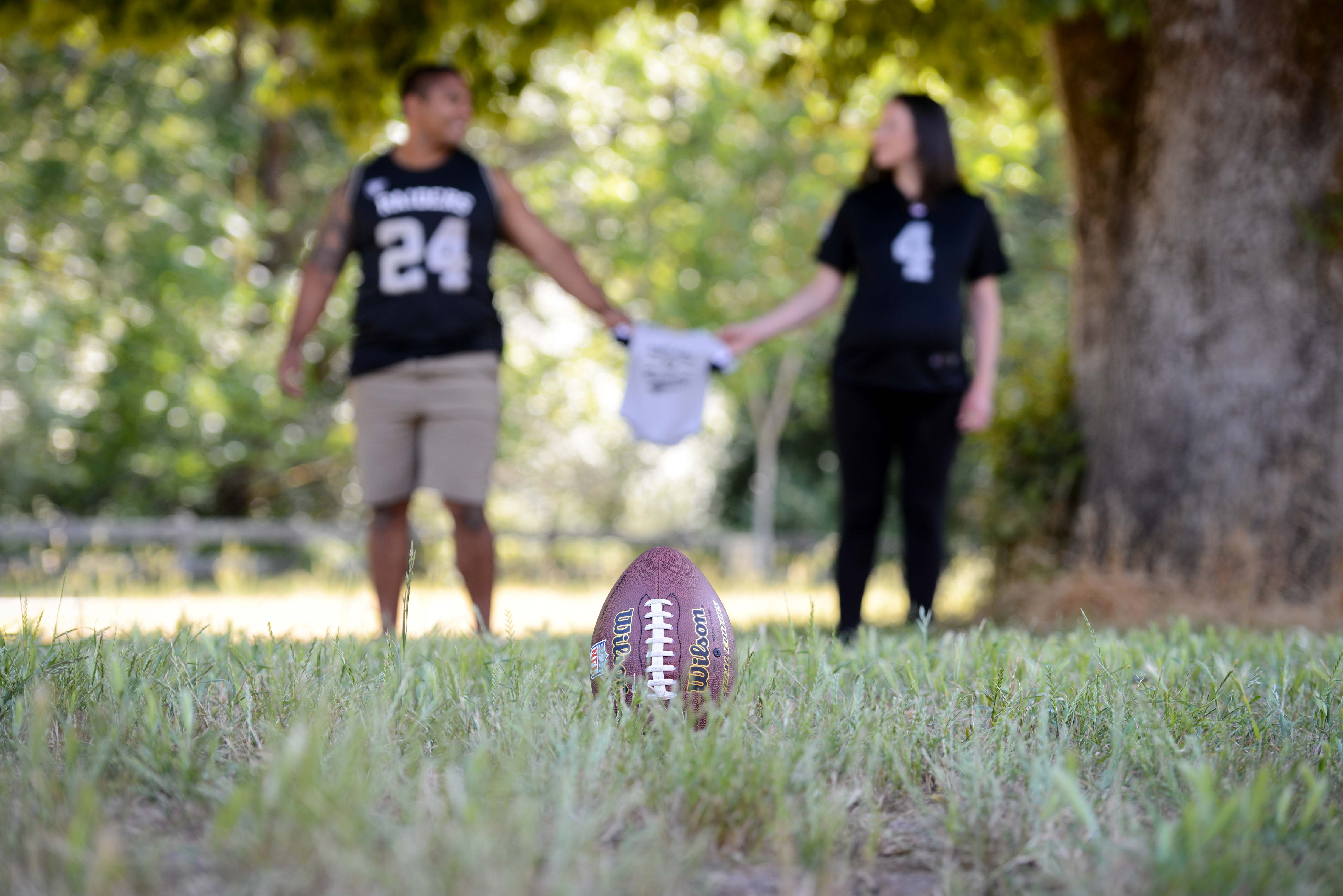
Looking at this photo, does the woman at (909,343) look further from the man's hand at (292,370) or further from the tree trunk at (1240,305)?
the tree trunk at (1240,305)

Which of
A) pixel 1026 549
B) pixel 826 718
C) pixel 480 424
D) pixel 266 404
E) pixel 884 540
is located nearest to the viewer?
pixel 826 718

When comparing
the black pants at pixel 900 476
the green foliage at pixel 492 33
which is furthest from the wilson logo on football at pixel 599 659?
the green foliage at pixel 492 33

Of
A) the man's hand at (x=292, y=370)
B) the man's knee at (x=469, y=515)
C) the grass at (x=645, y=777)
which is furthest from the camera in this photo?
the man's hand at (x=292, y=370)

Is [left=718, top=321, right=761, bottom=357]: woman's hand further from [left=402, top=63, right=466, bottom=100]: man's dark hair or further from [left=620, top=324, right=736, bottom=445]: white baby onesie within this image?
[left=402, top=63, right=466, bottom=100]: man's dark hair

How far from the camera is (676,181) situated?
16.0m

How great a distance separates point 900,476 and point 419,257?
6.81 feet

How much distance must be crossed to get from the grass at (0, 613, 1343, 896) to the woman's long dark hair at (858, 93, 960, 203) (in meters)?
2.33

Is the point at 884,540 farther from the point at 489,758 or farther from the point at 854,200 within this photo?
the point at 489,758

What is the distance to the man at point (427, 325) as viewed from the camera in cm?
434

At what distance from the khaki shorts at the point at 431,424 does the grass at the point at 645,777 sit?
6.08 feet

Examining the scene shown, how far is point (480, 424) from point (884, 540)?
15473 millimetres

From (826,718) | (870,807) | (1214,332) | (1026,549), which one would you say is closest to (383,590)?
(826,718)

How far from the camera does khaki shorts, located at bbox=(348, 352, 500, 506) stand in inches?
172

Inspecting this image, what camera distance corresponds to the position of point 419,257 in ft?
14.2
